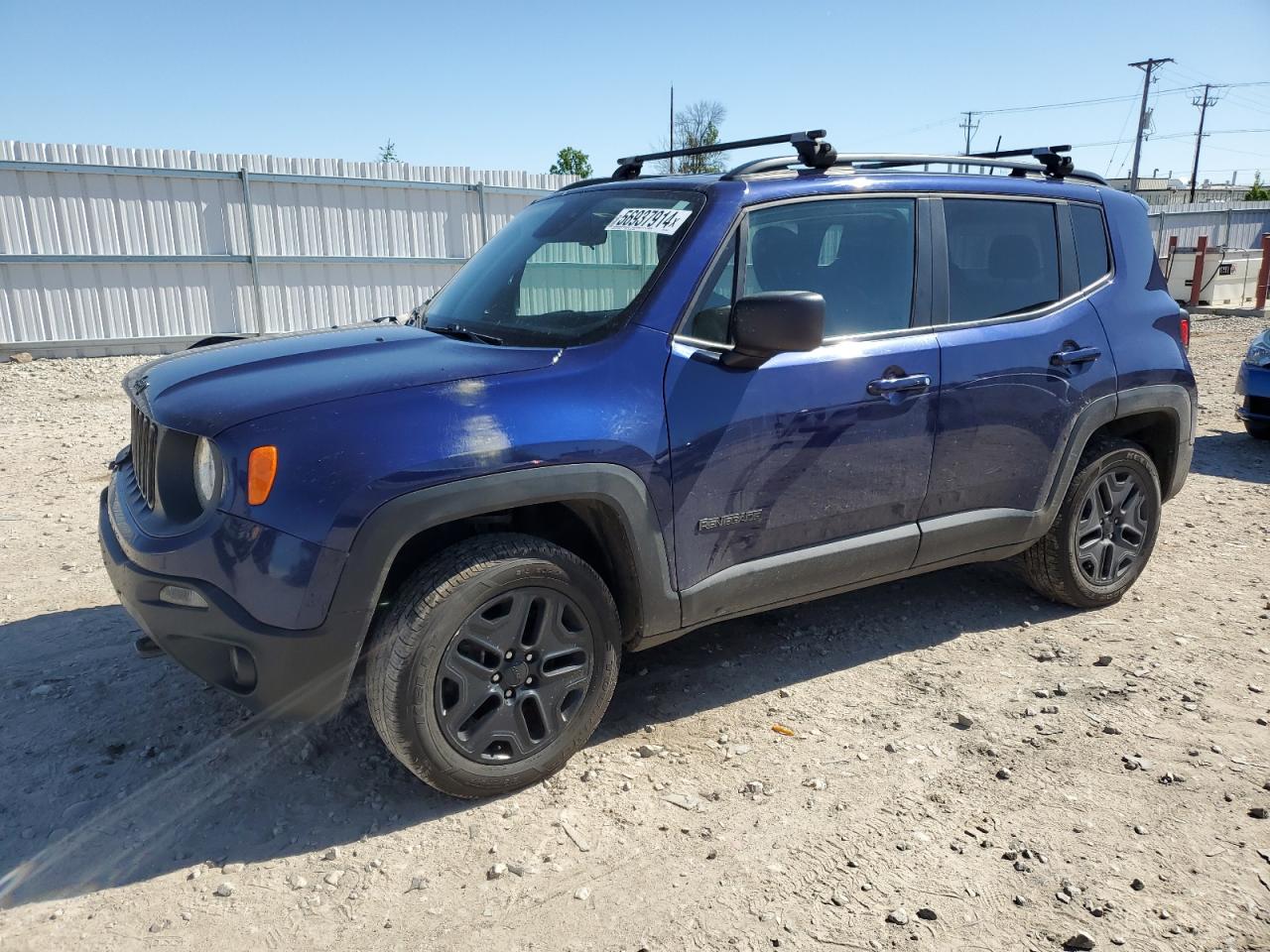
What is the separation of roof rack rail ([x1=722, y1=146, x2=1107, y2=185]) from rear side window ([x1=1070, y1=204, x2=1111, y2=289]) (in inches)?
8.5

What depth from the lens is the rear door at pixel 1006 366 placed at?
3730 millimetres

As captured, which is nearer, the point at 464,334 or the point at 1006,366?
the point at 464,334

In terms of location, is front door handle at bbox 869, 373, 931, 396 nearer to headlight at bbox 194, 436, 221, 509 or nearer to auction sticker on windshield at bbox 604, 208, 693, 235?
auction sticker on windshield at bbox 604, 208, 693, 235

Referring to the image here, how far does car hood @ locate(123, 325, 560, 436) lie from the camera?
2707 millimetres

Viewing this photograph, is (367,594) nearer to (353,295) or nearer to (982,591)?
(982,591)

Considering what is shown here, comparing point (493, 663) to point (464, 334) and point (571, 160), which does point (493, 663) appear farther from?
point (571, 160)

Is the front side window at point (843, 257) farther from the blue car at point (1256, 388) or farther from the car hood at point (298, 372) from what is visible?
the blue car at point (1256, 388)

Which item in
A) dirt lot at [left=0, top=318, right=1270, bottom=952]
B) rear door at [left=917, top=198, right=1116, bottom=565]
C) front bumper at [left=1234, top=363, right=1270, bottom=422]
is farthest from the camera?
front bumper at [left=1234, top=363, right=1270, bottom=422]

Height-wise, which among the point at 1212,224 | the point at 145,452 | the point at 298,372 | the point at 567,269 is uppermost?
the point at 1212,224

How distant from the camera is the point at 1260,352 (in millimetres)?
7961

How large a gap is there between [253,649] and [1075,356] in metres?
3.43

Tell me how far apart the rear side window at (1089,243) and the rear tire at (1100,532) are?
0.78 m

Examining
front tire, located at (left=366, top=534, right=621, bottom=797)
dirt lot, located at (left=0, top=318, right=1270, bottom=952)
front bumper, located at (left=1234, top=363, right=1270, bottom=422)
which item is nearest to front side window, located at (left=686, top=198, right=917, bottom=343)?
front tire, located at (left=366, top=534, right=621, bottom=797)

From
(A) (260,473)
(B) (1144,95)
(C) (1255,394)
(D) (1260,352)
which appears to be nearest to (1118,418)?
(A) (260,473)
